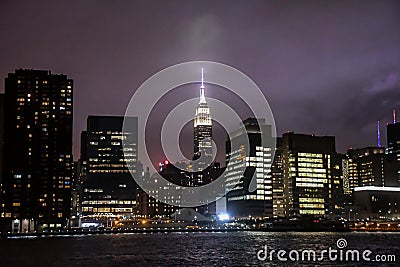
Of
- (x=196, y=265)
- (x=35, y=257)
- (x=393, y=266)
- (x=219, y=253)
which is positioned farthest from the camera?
(x=219, y=253)

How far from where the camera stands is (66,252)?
102375 millimetres

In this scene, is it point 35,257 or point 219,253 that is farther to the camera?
point 219,253

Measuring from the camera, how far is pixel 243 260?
8394cm

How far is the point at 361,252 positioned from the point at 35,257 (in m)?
49.8

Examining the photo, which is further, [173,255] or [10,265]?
[173,255]

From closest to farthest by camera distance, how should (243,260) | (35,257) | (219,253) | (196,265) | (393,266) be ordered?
(393,266)
(196,265)
(243,260)
(35,257)
(219,253)

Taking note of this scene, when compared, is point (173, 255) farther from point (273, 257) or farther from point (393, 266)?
point (393, 266)

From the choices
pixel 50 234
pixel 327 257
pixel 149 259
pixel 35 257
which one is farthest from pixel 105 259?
pixel 50 234

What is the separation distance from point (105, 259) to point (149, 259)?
5932 mm

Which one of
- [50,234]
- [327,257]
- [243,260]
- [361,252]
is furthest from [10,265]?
[50,234]

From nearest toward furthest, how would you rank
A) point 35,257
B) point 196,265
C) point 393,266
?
1. point 393,266
2. point 196,265
3. point 35,257

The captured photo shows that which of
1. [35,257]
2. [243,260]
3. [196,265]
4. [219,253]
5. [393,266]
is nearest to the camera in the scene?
[393,266]

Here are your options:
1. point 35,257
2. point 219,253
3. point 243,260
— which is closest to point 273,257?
point 243,260

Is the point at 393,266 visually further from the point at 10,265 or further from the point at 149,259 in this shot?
the point at 10,265
